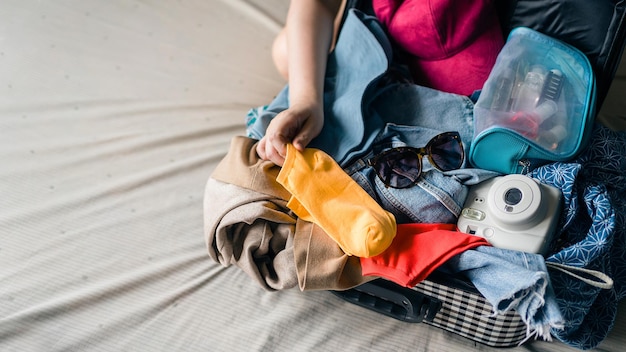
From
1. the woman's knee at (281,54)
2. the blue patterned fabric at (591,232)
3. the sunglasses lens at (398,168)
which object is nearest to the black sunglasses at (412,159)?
the sunglasses lens at (398,168)

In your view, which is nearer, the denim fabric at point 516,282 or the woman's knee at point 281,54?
the denim fabric at point 516,282

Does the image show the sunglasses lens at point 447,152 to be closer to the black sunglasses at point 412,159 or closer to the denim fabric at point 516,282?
the black sunglasses at point 412,159

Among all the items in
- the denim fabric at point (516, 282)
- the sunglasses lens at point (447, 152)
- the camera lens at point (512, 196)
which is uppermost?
the sunglasses lens at point (447, 152)

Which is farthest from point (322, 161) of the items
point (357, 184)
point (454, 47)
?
point (454, 47)

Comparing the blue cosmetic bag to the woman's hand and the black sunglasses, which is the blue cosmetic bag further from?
the woman's hand

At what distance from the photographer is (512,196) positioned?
1.85ft

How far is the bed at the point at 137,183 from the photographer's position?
0.69 metres

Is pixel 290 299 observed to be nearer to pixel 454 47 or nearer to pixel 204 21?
pixel 454 47

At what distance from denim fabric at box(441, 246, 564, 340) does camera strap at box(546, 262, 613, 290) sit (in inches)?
1.3

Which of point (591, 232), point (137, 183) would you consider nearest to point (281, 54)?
point (137, 183)

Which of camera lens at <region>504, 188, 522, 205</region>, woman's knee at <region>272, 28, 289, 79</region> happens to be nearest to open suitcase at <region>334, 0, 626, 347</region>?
camera lens at <region>504, 188, 522, 205</region>

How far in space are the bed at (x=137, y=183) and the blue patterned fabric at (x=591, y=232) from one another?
0.22 ft

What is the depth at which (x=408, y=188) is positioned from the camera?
62cm

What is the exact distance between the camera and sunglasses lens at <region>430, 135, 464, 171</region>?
63cm
